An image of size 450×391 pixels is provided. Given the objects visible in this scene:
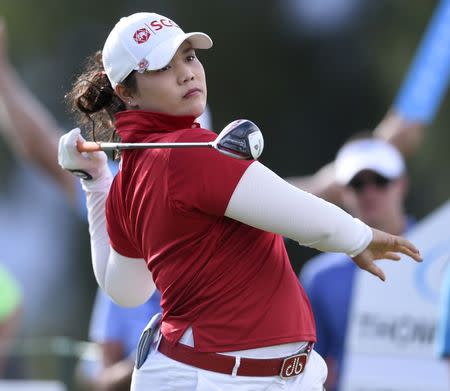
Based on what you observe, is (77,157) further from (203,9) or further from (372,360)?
(203,9)

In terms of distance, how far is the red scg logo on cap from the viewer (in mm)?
3453

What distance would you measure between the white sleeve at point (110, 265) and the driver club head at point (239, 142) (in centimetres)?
73

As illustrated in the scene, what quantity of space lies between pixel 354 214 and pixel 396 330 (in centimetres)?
65

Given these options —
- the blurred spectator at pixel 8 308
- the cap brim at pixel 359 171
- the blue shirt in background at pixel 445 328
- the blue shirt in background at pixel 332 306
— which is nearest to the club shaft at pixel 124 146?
the blue shirt in background at pixel 445 328

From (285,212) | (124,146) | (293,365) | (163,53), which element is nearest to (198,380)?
(293,365)

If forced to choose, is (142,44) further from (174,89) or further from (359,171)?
(359,171)

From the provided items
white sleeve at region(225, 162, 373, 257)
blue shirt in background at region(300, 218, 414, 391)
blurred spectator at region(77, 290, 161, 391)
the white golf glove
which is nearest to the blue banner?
blue shirt in background at region(300, 218, 414, 391)

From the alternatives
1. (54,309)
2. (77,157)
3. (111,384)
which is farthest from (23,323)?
(77,157)

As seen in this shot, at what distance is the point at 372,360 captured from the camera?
6078 millimetres

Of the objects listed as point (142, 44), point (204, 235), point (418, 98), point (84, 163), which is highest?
point (418, 98)

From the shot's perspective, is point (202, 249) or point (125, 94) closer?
point (202, 249)

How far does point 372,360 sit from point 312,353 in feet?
8.56

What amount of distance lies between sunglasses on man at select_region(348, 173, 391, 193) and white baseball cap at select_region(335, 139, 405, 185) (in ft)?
0.07

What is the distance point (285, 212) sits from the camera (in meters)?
3.22
